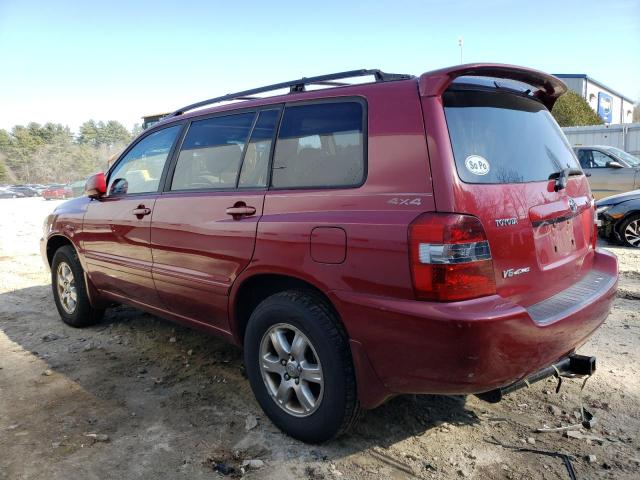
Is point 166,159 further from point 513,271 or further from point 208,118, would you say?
point 513,271

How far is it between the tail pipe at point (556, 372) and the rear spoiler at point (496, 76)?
4.62 feet

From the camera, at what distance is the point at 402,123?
238 cm

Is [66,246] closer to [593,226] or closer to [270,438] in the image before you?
[270,438]

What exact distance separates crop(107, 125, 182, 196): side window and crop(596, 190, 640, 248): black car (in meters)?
7.05

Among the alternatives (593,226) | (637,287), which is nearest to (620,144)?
(637,287)

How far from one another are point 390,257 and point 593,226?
170 centimetres

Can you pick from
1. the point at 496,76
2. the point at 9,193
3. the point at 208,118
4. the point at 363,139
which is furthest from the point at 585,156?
the point at 9,193

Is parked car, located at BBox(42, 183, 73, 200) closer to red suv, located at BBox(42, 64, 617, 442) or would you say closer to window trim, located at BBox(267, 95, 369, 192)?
red suv, located at BBox(42, 64, 617, 442)

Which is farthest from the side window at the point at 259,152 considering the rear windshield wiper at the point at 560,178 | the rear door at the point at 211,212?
the rear windshield wiper at the point at 560,178

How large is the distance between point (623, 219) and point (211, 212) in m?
7.40

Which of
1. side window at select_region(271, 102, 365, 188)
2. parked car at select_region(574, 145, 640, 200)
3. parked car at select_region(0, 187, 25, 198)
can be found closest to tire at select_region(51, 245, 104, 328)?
side window at select_region(271, 102, 365, 188)

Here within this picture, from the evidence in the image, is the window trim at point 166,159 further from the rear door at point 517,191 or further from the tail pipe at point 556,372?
the tail pipe at point 556,372

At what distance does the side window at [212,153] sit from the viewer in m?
3.24

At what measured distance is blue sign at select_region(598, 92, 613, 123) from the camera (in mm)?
48406
